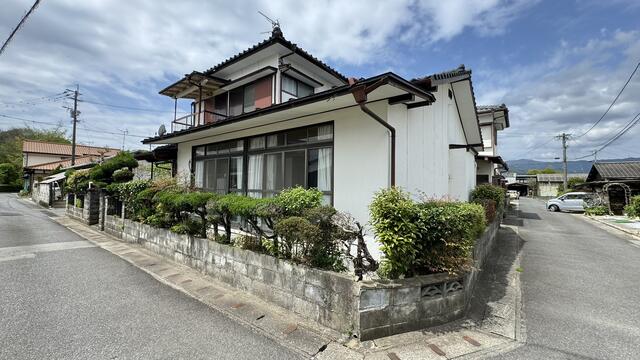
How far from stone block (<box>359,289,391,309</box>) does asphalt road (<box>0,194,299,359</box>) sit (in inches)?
38.7

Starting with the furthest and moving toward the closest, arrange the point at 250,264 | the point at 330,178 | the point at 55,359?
the point at 330,178 < the point at 250,264 < the point at 55,359

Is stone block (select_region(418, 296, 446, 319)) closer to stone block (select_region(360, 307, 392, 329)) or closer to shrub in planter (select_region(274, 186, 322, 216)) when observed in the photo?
stone block (select_region(360, 307, 392, 329))

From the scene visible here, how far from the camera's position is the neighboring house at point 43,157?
32969mm

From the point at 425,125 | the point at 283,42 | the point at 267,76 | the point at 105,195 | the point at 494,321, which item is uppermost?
the point at 283,42

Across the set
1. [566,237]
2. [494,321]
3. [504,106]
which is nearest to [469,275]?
[494,321]

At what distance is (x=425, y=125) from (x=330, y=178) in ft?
9.47

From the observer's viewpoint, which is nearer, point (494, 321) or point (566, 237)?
point (494, 321)

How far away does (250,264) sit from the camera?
15.6 ft

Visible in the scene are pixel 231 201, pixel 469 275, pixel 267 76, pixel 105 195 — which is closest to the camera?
pixel 469 275

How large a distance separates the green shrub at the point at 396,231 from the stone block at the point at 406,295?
0.24 metres

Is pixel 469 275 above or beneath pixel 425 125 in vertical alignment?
beneath

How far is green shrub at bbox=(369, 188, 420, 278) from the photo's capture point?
3.64 m

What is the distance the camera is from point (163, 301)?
458cm

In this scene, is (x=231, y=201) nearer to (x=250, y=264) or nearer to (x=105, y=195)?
(x=250, y=264)
